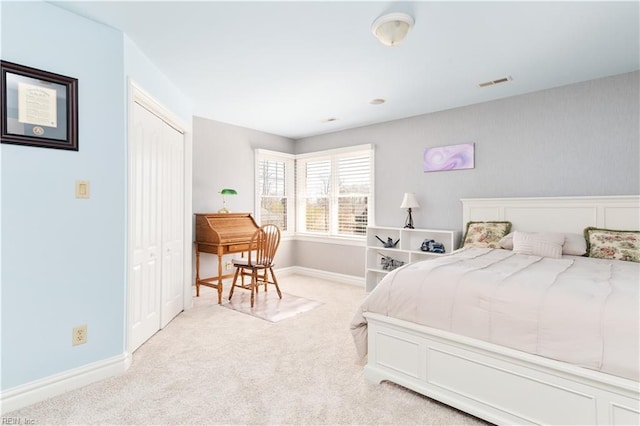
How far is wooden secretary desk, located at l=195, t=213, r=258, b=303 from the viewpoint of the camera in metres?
3.91

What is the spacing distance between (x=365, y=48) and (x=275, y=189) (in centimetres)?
331

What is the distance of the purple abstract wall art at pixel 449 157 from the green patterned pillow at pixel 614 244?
142cm

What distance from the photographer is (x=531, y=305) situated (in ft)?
5.15

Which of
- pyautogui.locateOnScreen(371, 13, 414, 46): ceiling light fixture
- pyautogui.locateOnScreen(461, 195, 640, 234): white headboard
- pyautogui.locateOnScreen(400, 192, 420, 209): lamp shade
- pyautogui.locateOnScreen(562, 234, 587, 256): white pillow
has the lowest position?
pyautogui.locateOnScreen(562, 234, 587, 256): white pillow

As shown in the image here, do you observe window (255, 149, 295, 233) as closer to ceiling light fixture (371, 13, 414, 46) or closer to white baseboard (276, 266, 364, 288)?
white baseboard (276, 266, 364, 288)

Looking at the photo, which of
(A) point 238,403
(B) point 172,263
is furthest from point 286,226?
(A) point 238,403

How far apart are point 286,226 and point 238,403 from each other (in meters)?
3.85

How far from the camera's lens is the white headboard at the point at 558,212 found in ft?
9.45

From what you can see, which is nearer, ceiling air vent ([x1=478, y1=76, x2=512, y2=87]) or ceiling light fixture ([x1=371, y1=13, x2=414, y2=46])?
ceiling light fixture ([x1=371, y1=13, x2=414, y2=46])

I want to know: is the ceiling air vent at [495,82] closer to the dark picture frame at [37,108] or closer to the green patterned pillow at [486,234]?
the green patterned pillow at [486,234]

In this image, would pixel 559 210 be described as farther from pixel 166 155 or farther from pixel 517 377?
pixel 166 155

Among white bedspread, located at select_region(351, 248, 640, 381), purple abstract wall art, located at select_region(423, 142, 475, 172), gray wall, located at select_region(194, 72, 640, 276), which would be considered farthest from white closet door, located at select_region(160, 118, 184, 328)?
purple abstract wall art, located at select_region(423, 142, 475, 172)

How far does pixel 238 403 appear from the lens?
1895 mm

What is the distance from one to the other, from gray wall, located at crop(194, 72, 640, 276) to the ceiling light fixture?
2121 mm
